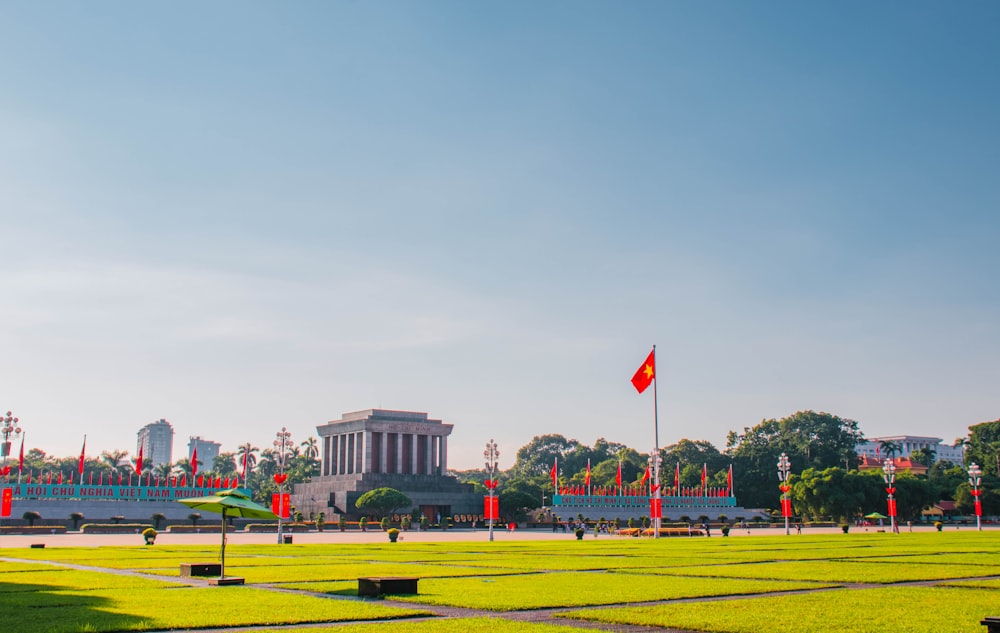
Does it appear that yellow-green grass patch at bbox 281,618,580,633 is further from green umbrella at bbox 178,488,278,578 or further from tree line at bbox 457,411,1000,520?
tree line at bbox 457,411,1000,520

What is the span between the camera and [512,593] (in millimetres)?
20734

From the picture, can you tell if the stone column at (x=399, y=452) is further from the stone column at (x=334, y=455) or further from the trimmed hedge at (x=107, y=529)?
the trimmed hedge at (x=107, y=529)

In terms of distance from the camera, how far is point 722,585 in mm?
22844

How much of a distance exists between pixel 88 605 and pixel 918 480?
116 m

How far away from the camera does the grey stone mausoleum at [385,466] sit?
116m

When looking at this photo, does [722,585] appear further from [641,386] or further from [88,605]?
[641,386]

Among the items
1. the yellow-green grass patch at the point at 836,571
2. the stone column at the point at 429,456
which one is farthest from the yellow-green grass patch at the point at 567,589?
the stone column at the point at 429,456

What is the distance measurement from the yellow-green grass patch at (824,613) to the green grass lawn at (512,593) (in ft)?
0.10

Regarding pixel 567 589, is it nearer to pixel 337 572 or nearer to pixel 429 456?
pixel 337 572

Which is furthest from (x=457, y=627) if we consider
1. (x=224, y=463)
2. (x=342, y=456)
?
(x=224, y=463)

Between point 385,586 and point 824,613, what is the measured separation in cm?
901

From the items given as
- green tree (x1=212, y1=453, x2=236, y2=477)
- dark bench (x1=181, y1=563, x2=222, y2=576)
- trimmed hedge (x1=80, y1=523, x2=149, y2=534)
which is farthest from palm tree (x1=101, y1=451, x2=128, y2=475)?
dark bench (x1=181, y1=563, x2=222, y2=576)

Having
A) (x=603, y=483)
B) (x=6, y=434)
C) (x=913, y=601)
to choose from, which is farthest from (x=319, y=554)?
(x=603, y=483)

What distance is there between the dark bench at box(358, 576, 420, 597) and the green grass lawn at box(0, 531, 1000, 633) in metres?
0.42
